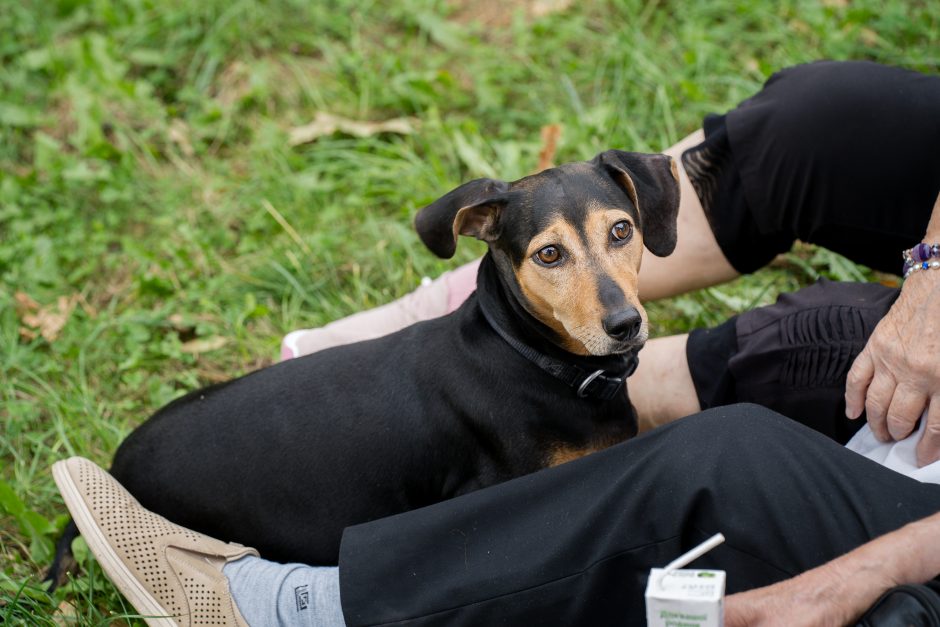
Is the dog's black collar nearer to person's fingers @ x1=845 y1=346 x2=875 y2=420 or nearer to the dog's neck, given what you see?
the dog's neck

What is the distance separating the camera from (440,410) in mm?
3252

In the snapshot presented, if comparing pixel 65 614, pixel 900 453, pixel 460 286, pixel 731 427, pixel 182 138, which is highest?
pixel 182 138

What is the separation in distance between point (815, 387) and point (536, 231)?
1.07m

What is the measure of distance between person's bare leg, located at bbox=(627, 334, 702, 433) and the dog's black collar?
1.50 ft

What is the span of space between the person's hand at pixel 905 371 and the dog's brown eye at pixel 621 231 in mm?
839

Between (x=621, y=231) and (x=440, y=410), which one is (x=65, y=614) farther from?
(x=621, y=231)

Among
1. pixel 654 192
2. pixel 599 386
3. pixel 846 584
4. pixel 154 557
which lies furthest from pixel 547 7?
pixel 846 584

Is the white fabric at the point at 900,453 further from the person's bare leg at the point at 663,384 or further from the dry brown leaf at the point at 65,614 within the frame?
the dry brown leaf at the point at 65,614

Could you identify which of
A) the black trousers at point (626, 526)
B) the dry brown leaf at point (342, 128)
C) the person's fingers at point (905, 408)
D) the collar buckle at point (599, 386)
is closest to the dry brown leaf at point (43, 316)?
the dry brown leaf at point (342, 128)

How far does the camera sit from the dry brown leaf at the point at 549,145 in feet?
17.6

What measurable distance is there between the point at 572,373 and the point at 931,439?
3.70 feet

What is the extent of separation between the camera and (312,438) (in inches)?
126

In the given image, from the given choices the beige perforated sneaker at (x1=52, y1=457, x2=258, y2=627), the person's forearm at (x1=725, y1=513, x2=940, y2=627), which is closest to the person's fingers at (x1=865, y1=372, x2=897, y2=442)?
the person's forearm at (x1=725, y1=513, x2=940, y2=627)

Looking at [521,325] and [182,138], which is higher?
[182,138]
